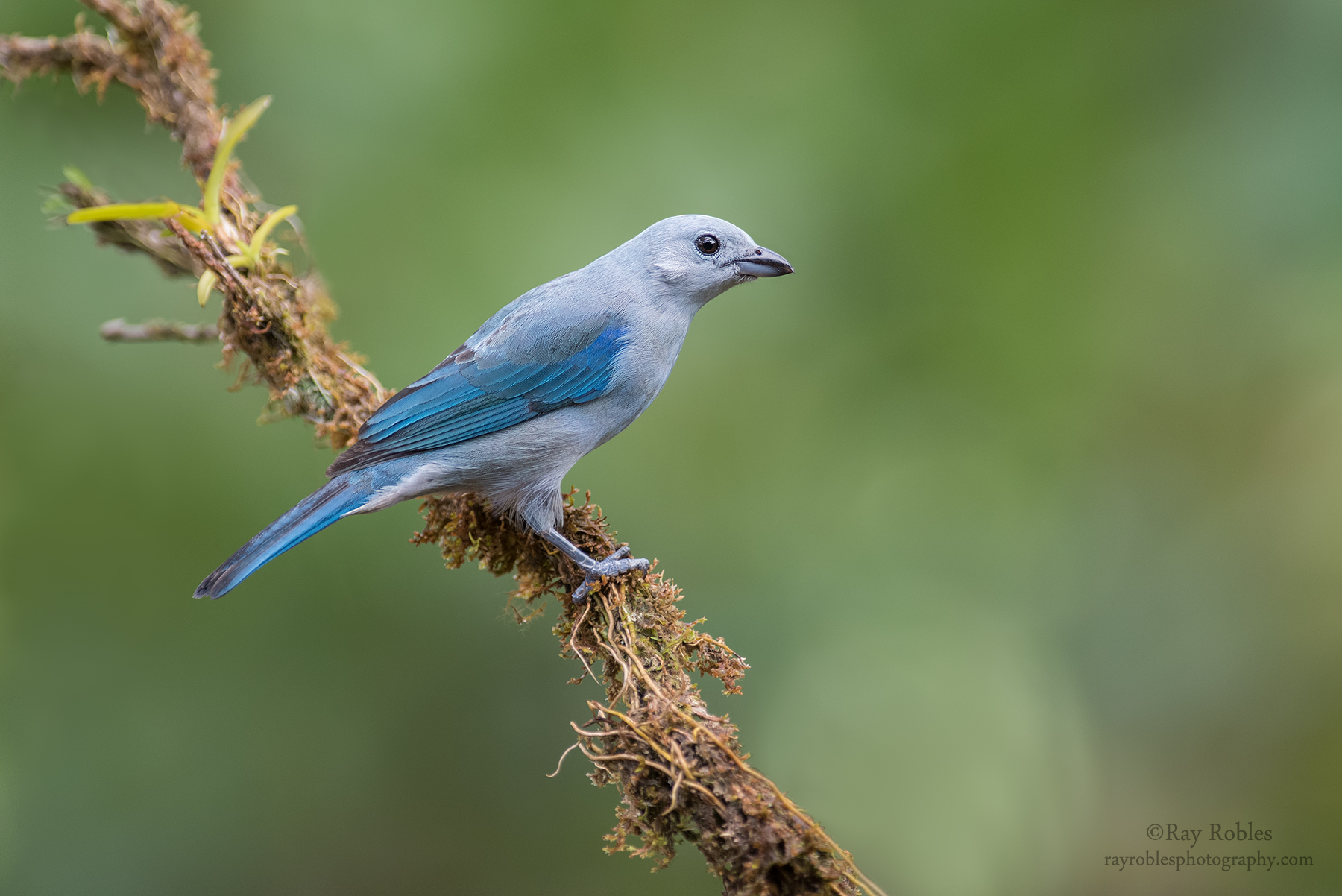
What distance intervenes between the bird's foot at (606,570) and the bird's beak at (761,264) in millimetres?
1406

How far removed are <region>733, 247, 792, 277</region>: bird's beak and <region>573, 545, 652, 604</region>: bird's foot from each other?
4.61 ft

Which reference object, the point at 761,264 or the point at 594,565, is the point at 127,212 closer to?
the point at 594,565

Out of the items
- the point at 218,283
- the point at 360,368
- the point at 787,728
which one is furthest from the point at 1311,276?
the point at 218,283

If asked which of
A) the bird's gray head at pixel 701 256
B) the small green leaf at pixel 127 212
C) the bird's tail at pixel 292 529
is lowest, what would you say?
the bird's tail at pixel 292 529

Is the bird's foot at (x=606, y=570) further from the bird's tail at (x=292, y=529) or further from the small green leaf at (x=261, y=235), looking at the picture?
the small green leaf at (x=261, y=235)

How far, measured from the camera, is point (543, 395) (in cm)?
342

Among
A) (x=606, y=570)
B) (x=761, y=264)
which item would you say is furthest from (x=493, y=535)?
(x=761, y=264)

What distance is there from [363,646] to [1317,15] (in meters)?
6.26

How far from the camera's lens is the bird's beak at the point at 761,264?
373cm

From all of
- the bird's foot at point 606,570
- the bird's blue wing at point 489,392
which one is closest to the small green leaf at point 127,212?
the bird's blue wing at point 489,392

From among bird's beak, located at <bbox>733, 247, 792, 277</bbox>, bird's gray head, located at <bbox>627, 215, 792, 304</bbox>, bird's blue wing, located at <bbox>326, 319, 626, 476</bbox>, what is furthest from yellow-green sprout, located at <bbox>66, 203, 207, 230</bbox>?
bird's beak, located at <bbox>733, 247, 792, 277</bbox>

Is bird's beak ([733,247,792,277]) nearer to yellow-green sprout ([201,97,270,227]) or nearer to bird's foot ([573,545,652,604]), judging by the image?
bird's foot ([573,545,652,604])

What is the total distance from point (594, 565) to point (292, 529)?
1037mm

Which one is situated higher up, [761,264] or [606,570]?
[761,264]
